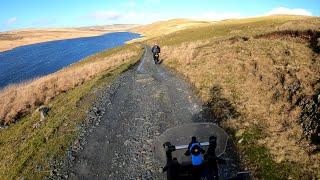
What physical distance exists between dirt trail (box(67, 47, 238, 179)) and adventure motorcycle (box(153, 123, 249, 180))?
187 inches

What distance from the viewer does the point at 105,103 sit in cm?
2100

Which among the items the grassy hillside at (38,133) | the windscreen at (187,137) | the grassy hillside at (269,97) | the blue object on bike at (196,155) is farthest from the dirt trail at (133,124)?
the blue object on bike at (196,155)

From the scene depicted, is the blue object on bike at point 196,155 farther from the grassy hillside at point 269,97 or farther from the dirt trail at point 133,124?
the dirt trail at point 133,124

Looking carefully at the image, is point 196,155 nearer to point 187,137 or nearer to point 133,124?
point 187,137

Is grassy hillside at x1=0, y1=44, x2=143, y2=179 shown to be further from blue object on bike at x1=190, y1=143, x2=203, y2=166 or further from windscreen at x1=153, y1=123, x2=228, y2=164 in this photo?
blue object on bike at x1=190, y1=143, x2=203, y2=166

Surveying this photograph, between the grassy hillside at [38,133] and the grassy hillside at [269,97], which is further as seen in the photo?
the grassy hillside at [38,133]

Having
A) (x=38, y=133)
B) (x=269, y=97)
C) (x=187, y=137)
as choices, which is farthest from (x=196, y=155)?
(x=38, y=133)

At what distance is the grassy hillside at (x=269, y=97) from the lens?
39.2ft

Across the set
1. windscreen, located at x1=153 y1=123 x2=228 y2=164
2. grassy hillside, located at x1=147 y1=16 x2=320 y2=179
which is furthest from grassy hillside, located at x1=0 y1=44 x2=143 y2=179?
windscreen, located at x1=153 y1=123 x2=228 y2=164

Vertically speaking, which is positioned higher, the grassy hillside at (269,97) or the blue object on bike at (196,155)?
the blue object on bike at (196,155)

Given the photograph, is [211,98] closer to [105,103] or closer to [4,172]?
[105,103]

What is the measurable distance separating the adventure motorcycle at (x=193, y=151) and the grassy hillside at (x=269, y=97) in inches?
176

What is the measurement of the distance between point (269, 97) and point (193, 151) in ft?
39.9

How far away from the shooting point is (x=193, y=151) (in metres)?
6.75
